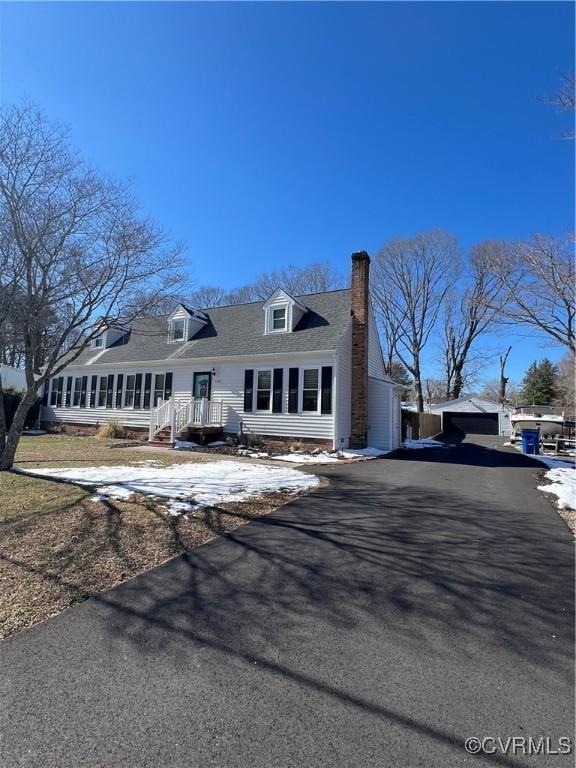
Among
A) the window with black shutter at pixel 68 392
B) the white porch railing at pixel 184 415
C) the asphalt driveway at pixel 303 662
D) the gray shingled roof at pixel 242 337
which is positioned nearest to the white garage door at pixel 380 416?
the gray shingled roof at pixel 242 337

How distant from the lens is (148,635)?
9.53 ft

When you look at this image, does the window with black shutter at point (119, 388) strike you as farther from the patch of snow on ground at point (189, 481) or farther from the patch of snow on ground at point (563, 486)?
the patch of snow on ground at point (563, 486)

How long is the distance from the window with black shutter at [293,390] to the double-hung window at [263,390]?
938 millimetres

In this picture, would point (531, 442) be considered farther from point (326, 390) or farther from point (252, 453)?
point (252, 453)

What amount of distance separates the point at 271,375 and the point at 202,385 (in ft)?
11.9

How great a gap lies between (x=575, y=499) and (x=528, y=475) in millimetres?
3623

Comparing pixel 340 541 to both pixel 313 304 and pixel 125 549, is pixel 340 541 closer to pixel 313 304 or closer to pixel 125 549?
pixel 125 549

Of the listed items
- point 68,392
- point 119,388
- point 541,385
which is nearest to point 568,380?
point 541,385

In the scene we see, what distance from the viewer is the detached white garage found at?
16.6m

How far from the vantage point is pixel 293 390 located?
15.5m

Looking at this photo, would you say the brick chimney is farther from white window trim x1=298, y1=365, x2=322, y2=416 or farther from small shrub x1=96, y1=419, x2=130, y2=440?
small shrub x1=96, y1=419, x2=130, y2=440

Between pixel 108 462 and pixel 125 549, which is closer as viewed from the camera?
pixel 125 549

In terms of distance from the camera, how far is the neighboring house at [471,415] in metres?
38.0

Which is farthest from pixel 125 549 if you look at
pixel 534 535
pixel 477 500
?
pixel 477 500
